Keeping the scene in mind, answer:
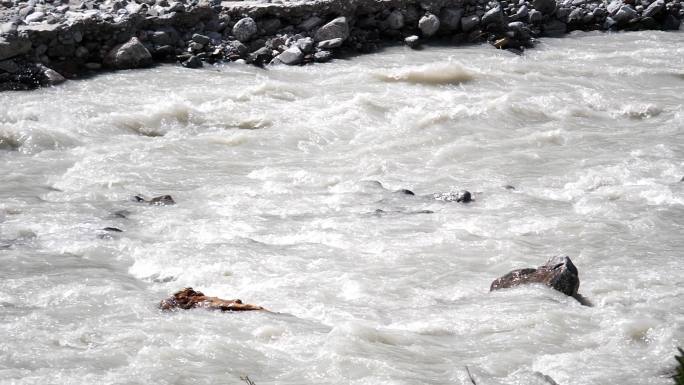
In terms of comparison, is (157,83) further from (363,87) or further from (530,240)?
(530,240)

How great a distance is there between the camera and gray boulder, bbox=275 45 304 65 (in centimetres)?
1513

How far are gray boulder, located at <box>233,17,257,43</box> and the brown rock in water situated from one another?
867cm

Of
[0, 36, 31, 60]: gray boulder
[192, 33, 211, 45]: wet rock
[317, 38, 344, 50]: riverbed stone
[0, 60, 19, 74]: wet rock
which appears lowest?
[317, 38, 344, 50]: riverbed stone

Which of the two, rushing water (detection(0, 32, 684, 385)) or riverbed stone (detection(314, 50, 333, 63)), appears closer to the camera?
rushing water (detection(0, 32, 684, 385))

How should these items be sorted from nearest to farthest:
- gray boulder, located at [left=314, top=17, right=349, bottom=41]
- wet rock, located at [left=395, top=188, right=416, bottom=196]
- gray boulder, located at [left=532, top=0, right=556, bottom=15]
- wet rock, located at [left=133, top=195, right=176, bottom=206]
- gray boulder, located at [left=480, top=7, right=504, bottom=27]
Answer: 1. wet rock, located at [left=133, top=195, right=176, bottom=206]
2. wet rock, located at [left=395, top=188, right=416, bottom=196]
3. gray boulder, located at [left=314, top=17, right=349, bottom=41]
4. gray boulder, located at [left=480, top=7, right=504, bottom=27]
5. gray boulder, located at [left=532, top=0, right=556, bottom=15]

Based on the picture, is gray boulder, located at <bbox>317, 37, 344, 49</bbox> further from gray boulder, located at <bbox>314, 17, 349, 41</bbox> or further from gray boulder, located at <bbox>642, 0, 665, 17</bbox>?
gray boulder, located at <bbox>642, 0, 665, 17</bbox>

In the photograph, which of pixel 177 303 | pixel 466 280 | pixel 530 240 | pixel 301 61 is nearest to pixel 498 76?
pixel 301 61

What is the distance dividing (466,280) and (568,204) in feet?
7.85

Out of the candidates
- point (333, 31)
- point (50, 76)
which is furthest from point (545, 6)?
point (50, 76)

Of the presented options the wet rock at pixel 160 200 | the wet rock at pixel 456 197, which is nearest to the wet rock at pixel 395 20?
the wet rock at pixel 456 197

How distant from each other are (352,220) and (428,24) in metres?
7.74

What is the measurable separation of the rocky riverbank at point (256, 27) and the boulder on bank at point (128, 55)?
2cm

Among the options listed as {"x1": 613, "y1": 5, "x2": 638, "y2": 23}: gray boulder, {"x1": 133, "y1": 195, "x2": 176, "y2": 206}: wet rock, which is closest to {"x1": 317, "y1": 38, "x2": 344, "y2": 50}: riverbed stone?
{"x1": 613, "y1": 5, "x2": 638, "y2": 23}: gray boulder

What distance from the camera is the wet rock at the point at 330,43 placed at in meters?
15.5
